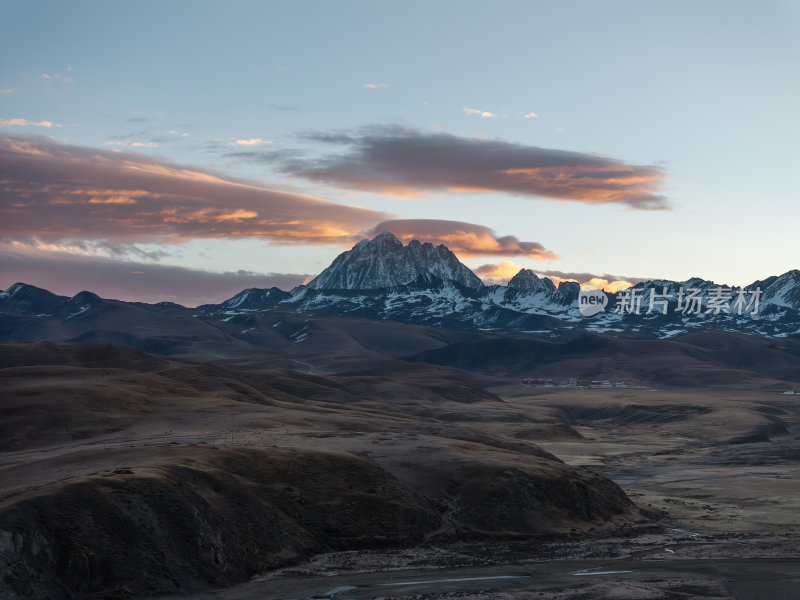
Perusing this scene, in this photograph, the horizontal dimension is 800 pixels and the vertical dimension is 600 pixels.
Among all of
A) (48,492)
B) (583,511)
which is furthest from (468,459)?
(48,492)

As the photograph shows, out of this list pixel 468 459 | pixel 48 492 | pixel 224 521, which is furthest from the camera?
pixel 468 459

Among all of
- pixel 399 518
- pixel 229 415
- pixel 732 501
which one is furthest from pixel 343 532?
pixel 229 415

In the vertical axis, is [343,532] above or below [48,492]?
below

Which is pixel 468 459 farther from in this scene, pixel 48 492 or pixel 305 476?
pixel 48 492

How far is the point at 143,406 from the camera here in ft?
449

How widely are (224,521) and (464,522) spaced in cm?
2382

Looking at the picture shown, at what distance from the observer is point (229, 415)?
5256 inches

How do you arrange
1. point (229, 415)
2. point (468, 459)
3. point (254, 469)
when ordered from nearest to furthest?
point (254, 469)
point (468, 459)
point (229, 415)

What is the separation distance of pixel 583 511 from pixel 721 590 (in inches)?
1027

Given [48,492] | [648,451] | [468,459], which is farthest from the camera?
[648,451]

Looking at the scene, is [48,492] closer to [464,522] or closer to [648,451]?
[464,522]

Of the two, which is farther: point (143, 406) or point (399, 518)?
point (143, 406)

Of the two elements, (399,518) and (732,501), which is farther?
(732,501)

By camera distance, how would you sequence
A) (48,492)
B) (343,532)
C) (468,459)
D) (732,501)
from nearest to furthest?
(48,492)
(343,532)
(468,459)
(732,501)
